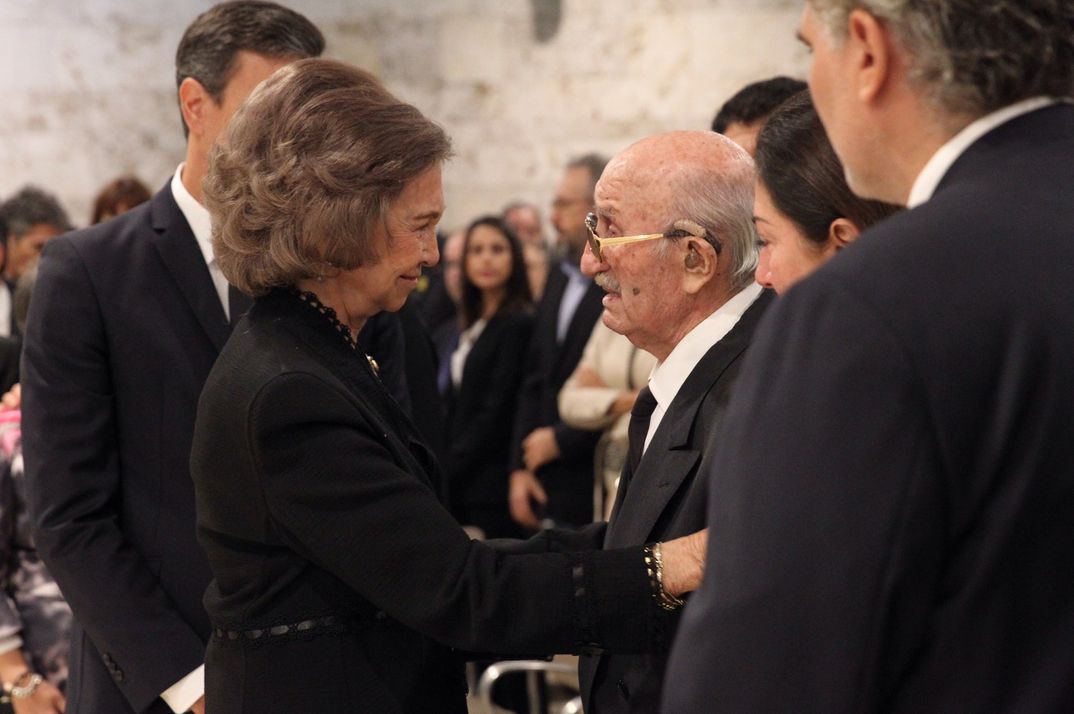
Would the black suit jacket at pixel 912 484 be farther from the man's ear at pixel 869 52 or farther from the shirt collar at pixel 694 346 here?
the shirt collar at pixel 694 346

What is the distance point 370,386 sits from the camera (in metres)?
1.91

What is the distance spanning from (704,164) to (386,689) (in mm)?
917

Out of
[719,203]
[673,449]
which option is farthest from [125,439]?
[719,203]

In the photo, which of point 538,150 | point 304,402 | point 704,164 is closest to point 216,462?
point 304,402

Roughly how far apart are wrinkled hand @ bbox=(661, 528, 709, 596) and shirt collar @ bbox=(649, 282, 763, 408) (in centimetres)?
34

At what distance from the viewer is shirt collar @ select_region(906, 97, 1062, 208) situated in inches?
45.0

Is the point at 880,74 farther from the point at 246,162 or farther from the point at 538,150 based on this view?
the point at 538,150

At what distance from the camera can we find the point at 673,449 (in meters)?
1.96

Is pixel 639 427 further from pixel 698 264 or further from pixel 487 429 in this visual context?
pixel 487 429

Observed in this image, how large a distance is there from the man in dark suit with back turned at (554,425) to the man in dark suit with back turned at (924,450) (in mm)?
3767

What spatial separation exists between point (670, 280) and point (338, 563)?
694 millimetres

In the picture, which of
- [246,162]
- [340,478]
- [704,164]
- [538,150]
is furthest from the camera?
[538,150]

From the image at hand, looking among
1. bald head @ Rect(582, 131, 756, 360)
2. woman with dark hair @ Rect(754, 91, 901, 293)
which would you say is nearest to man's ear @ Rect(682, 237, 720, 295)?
bald head @ Rect(582, 131, 756, 360)

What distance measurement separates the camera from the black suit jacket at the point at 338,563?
1.74m
